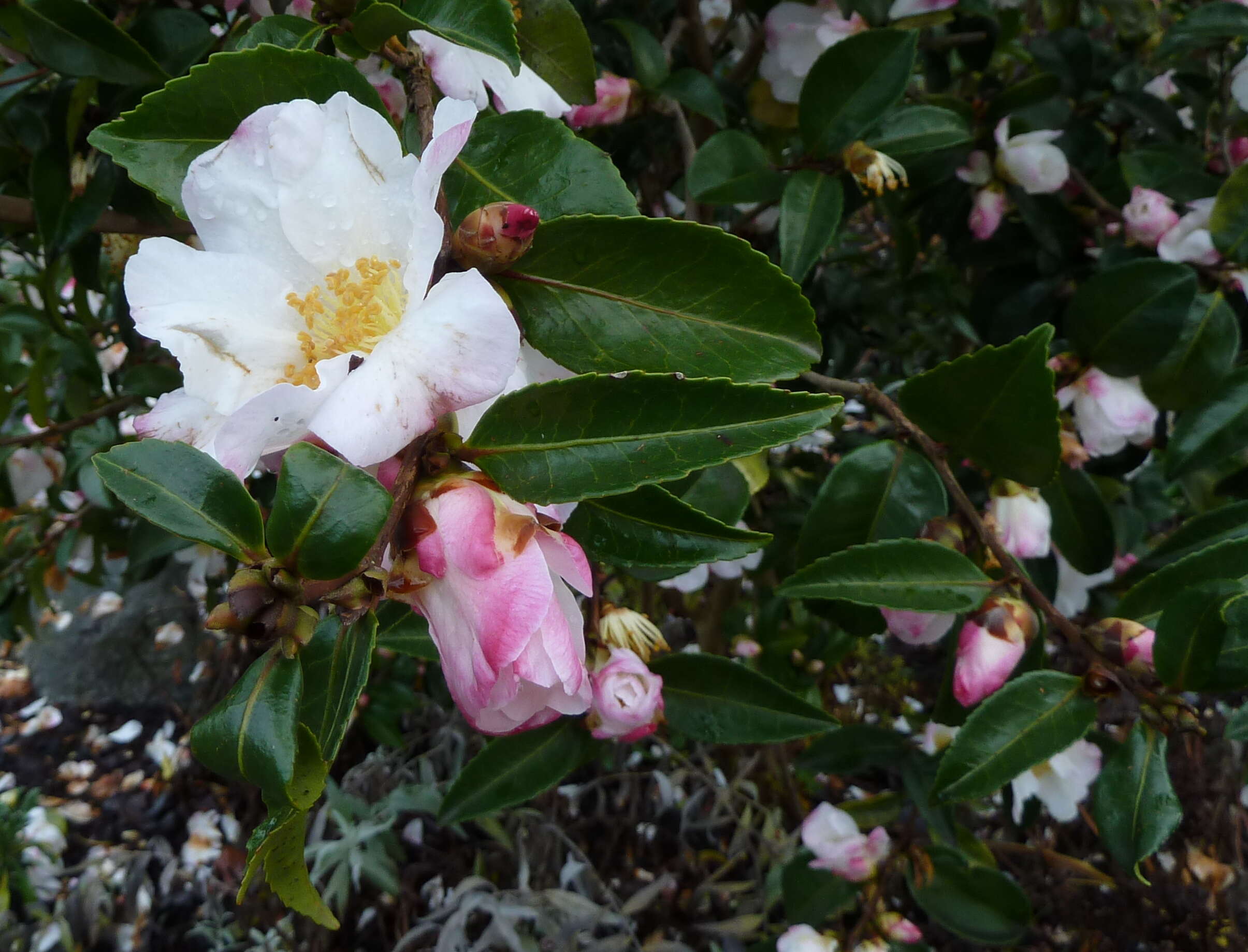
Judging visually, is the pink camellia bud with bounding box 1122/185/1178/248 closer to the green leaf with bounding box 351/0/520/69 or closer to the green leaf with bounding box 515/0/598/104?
the green leaf with bounding box 515/0/598/104

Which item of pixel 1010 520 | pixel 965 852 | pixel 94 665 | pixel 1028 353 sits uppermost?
pixel 1028 353

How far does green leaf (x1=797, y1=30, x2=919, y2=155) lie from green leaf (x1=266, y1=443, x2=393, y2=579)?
674mm

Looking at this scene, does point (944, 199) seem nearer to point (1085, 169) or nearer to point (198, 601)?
point (1085, 169)

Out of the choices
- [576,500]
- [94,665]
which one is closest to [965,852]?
[576,500]

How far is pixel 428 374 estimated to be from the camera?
35 centimetres

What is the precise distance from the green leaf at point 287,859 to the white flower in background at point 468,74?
0.39 meters

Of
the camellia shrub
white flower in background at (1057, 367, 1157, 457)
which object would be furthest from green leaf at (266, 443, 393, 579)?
white flower in background at (1057, 367, 1157, 457)

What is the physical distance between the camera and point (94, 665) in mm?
2768

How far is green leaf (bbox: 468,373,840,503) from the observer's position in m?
0.36

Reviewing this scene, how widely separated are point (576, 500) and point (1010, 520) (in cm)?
63

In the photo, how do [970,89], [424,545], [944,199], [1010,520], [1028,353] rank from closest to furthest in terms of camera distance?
[424,545] → [1028,353] → [1010,520] → [944,199] → [970,89]

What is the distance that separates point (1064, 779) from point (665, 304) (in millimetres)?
978

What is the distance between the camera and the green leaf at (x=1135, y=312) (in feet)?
2.81

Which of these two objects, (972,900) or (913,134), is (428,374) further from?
(972,900)
